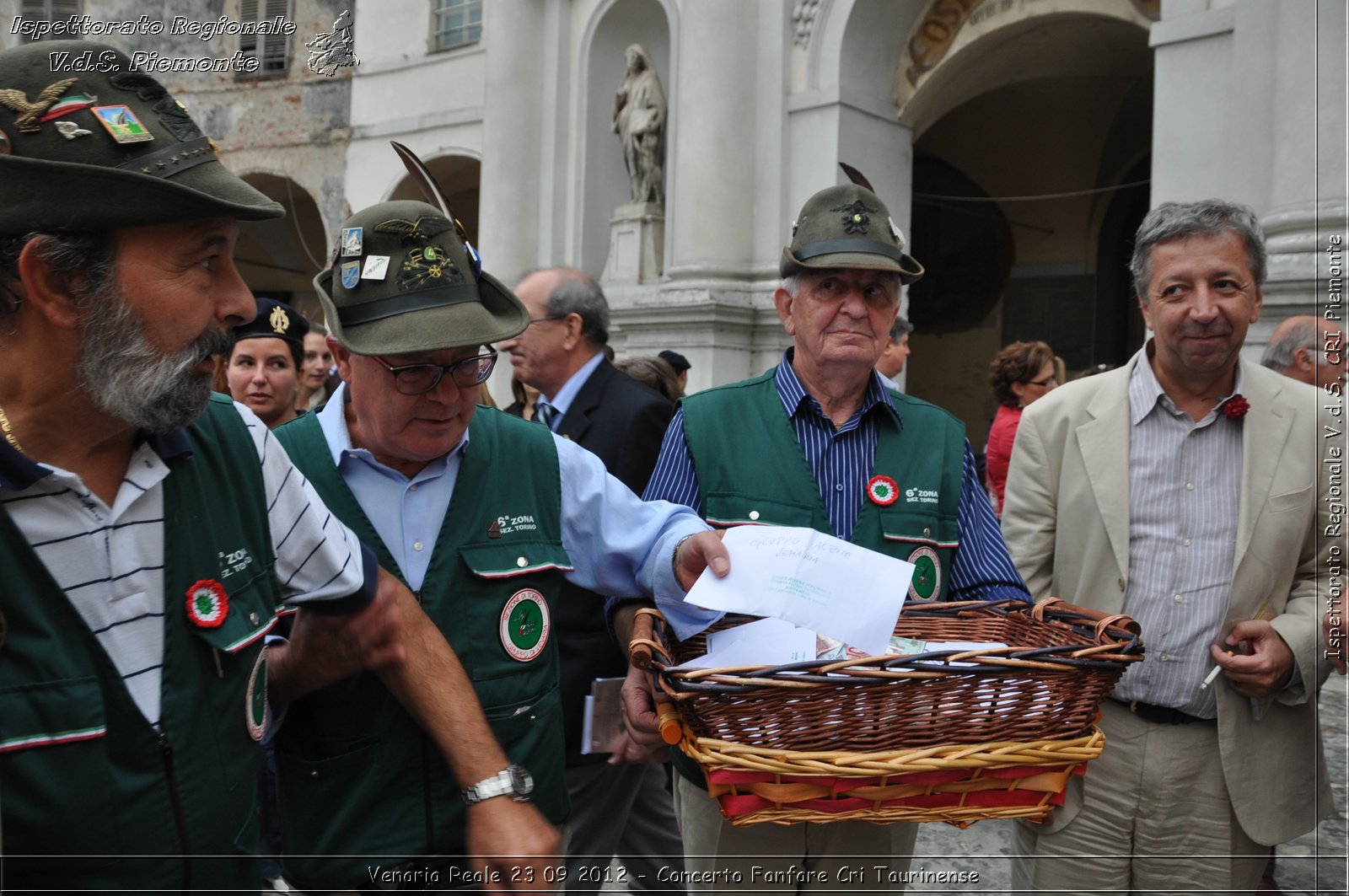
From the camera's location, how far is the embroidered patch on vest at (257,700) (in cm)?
172

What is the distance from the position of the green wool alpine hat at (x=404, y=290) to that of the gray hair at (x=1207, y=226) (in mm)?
1759

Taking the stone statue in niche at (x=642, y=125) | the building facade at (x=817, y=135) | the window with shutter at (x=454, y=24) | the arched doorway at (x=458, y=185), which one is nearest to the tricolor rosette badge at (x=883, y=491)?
the building facade at (x=817, y=135)

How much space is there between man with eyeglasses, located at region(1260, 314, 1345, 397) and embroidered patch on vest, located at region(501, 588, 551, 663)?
3.13m

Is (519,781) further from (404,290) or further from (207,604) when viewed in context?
(404,290)

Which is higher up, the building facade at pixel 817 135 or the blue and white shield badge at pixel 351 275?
the building facade at pixel 817 135

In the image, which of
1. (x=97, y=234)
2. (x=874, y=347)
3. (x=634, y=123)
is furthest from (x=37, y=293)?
(x=634, y=123)

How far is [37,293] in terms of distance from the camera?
1540mm

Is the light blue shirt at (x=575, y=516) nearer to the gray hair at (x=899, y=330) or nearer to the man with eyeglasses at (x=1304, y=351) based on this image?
the man with eyeglasses at (x=1304, y=351)

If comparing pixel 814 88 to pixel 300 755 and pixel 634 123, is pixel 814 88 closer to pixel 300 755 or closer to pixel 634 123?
pixel 634 123

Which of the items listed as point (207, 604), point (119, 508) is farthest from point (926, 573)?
→ point (119, 508)

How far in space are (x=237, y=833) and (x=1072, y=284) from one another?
15.4 meters

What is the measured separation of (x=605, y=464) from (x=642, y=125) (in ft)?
31.1

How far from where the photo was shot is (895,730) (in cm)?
187

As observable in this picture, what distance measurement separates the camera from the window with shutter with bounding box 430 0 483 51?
1555 centimetres
